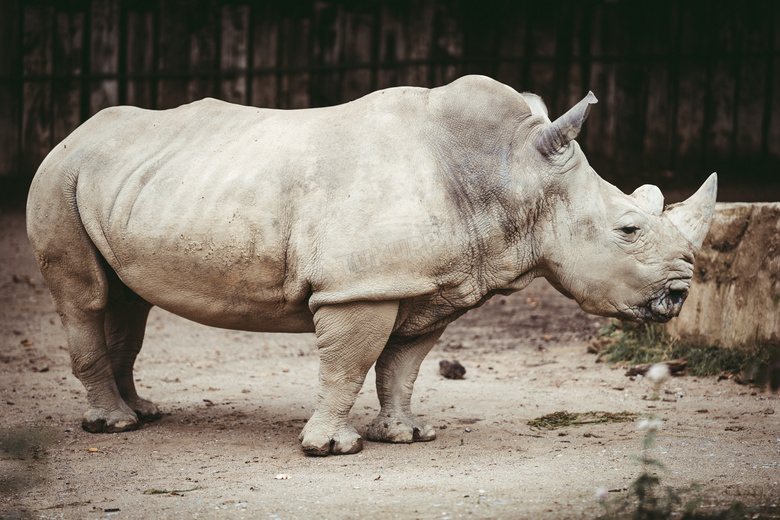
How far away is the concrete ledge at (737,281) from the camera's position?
612cm

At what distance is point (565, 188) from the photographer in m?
4.56

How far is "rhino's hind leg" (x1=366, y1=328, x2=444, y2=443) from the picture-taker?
494 centimetres

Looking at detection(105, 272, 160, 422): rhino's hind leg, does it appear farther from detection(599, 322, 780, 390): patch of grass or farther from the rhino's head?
detection(599, 322, 780, 390): patch of grass

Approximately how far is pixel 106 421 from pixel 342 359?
1.64 m

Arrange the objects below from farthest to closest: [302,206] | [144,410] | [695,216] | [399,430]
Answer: [144,410]
[399,430]
[695,216]
[302,206]

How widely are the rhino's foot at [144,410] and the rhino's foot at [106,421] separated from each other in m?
0.25

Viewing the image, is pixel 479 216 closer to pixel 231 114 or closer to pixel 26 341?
pixel 231 114

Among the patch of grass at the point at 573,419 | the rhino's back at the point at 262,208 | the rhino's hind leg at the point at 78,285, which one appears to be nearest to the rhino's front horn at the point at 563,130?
the rhino's back at the point at 262,208

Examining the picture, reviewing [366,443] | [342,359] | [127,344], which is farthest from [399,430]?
[127,344]

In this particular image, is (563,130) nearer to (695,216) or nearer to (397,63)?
(695,216)

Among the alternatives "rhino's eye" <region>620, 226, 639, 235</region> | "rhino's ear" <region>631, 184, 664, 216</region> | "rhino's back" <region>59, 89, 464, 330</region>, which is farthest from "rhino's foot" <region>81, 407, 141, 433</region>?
"rhino's ear" <region>631, 184, 664, 216</region>

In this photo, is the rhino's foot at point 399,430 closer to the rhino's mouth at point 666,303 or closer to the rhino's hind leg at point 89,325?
the rhino's mouth at point 666,303

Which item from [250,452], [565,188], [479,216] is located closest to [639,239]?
[565,188]

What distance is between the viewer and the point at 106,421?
5.24 meters
